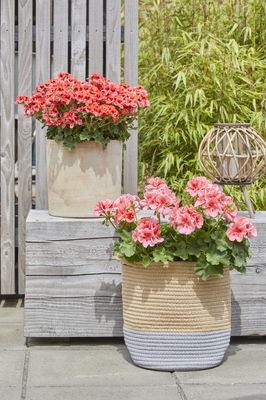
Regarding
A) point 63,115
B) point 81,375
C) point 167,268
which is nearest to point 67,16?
point 63,115

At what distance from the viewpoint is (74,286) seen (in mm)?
4793

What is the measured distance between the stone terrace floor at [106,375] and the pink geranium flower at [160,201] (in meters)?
0.75

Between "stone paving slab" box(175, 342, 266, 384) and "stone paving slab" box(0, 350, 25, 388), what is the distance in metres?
0.73

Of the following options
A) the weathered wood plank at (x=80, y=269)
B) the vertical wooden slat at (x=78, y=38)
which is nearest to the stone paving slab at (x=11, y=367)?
the weathered wood plank at (x=80, y=269)

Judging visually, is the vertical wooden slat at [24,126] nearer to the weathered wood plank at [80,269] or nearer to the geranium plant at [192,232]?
the weathered wood plank at [80,269]

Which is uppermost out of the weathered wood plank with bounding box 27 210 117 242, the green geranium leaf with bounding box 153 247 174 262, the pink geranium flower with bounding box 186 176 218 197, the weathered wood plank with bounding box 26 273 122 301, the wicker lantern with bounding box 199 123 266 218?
the wicker lantern with bounding box 199 123 266 218

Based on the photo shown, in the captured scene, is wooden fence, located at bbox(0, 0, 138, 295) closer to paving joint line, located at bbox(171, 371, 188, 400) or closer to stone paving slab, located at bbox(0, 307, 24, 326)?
stone paving slab, located at bbox(0, 307, 24, 326)

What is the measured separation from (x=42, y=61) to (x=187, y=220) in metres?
1.69

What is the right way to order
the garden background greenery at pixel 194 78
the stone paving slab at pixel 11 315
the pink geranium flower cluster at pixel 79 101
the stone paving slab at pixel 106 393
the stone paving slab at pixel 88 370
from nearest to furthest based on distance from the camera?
the stone paving slab at pixel 106 393 < the stone paving slab at pixel 88 370 < the pink geranium flower cluster at pixel 79 101 < the stone paving slab at pixel 11 315 < the garden background greenery at pixel 194 78

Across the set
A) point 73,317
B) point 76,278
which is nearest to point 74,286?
point 76,278

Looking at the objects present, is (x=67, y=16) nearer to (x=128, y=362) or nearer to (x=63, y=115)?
(x=63, y=115)

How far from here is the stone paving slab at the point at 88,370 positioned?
4184 millimetres

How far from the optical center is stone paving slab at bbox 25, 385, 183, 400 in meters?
3.95

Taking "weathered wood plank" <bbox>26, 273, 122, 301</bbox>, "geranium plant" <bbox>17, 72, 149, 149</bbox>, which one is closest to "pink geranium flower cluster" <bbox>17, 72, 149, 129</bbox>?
"geranium plant" <bbox>17, 72, 149, 149</bbox>
